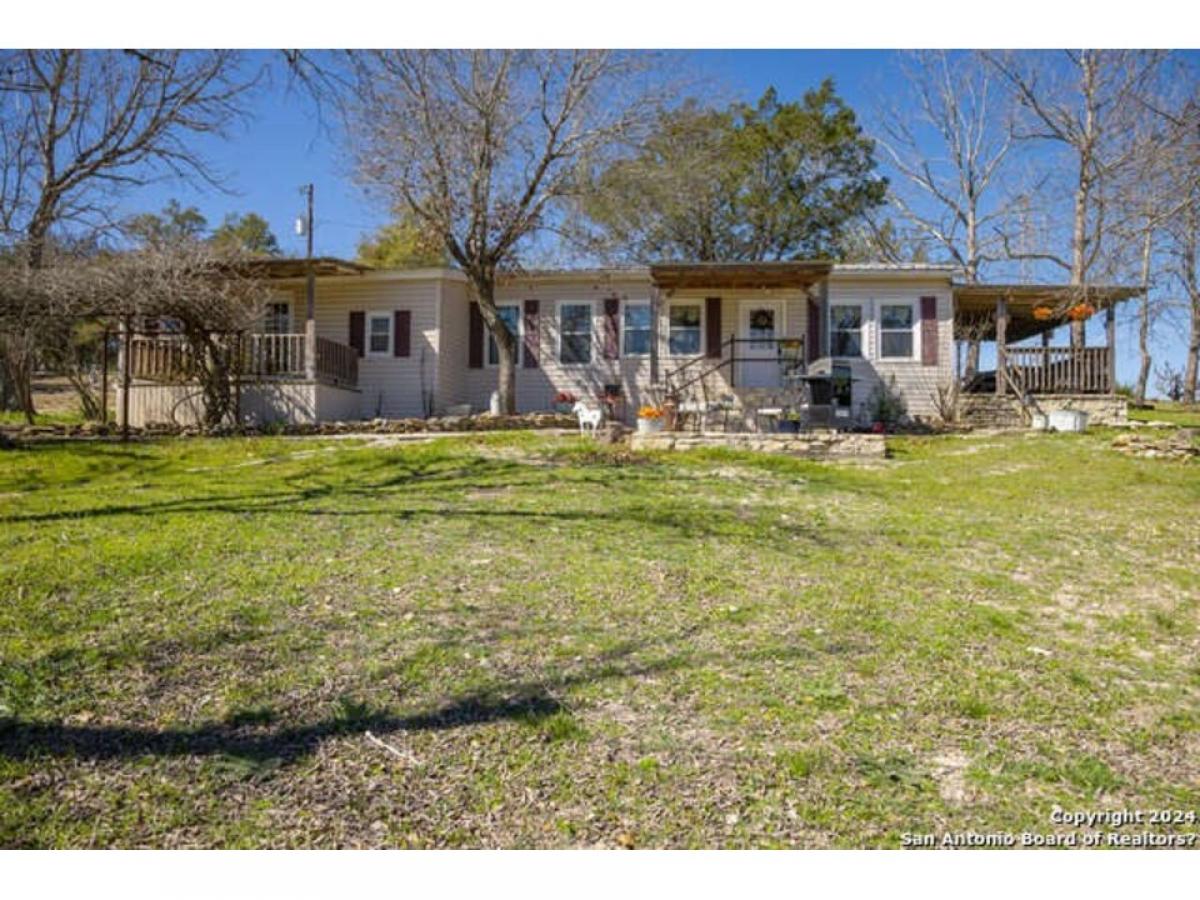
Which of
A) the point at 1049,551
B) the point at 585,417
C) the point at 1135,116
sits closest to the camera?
the point at 1049,551

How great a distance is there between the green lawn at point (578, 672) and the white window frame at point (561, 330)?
1037 centimetres

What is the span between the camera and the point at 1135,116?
1027 cm

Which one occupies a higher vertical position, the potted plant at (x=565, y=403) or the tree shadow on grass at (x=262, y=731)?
the potted plant at (x=565, y=403)

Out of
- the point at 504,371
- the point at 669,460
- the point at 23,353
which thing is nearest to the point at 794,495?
the point at 669,460

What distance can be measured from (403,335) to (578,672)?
14.8 m

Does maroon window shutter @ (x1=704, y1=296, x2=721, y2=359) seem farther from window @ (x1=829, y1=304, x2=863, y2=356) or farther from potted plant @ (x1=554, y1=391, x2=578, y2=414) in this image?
→ potted plant @ (x1=554, y1=391, x2=578, y2=414)

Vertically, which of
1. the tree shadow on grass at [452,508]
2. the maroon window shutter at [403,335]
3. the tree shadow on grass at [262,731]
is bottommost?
the tree shadow on grass at [262,731]

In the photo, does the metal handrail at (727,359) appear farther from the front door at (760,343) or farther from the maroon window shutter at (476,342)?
the maroon window shutter at (476,342)

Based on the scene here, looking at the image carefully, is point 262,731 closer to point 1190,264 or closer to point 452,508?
point 452,508

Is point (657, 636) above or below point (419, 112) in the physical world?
below

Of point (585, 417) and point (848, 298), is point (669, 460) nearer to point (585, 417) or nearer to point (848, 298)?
point (585, 417)

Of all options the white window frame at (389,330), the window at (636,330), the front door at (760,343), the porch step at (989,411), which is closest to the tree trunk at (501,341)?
the white window frame at (389,330)

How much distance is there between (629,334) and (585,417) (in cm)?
417

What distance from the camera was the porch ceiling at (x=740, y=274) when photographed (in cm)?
1472
